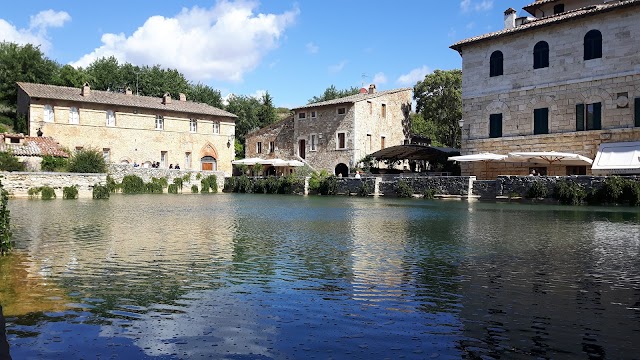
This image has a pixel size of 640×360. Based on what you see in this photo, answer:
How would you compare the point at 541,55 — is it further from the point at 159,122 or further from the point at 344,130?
the point at 159,122

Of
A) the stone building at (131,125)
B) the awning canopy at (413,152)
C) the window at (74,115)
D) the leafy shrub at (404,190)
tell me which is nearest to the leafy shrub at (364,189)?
the leafy shrub at (404,190)

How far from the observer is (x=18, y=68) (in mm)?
52031

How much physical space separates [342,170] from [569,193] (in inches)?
969

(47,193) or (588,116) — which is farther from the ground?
(588,116)

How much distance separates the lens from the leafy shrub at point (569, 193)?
2725cm

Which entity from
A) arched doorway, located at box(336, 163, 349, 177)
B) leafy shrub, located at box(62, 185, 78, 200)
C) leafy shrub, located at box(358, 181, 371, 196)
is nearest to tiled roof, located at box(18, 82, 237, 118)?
arched doorway, located at box(336, 163, 349, 177)

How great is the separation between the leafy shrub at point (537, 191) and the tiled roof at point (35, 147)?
31245 millimetres

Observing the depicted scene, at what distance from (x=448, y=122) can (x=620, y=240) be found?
144ft

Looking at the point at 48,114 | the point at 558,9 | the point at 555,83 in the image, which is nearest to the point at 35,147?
the point at 48,114

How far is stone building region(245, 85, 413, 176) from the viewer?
1886 inches

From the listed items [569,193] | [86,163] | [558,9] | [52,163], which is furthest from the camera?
[52,163]

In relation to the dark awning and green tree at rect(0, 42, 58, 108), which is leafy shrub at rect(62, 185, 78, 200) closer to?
the dark awning

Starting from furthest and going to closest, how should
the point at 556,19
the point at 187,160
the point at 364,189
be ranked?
the point at 187,160, the point at 364,189, the point at 556,19

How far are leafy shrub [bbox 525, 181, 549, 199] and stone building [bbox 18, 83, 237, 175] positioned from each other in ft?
107
